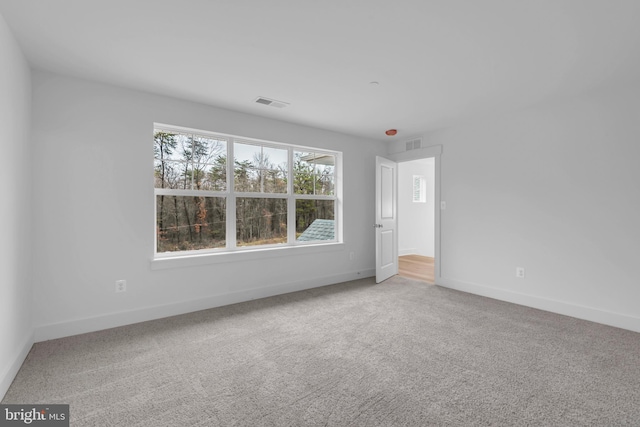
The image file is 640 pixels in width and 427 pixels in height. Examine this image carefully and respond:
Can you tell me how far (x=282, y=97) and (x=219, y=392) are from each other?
109 inches

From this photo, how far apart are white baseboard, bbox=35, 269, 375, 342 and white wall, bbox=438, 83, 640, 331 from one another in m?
2.25

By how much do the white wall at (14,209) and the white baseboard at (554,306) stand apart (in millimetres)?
4681

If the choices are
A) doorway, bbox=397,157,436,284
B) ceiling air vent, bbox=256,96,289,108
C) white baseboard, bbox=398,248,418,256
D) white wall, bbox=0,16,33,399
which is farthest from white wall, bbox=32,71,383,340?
doorway, bbox=397,157,436,284

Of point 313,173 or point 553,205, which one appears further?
point 313,173

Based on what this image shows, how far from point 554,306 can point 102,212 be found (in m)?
4.93

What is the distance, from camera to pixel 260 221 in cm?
411

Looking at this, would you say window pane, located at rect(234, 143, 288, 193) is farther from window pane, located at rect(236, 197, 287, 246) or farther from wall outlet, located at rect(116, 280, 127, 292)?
wall outlet, located at rect(116, 280, 127, 292)

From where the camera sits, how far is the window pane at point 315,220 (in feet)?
14.9

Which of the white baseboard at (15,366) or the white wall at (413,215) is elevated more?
the white wall at (413,215)

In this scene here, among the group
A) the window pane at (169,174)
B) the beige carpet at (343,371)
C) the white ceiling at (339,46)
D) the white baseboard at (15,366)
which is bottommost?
the beige carpet at (343,371)

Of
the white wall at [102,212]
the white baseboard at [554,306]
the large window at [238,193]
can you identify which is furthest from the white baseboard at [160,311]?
the white baseboard at [554,306]

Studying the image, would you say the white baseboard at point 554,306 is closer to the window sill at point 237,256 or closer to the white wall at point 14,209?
the window sill at point 237,256

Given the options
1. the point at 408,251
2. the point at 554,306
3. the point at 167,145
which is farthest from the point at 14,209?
the point at 408,251

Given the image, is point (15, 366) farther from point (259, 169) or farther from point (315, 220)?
point (315, 220)
